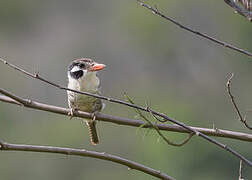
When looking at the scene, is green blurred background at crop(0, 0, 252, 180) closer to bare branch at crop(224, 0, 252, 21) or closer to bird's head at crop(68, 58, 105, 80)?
bird's head at crop(68, 58, 105, 80)

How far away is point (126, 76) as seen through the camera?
882 inches

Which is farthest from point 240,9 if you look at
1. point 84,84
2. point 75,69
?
point 75,69

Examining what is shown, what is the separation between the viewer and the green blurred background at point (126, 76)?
19078 millimetres

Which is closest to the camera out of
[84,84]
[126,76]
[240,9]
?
[240,9]

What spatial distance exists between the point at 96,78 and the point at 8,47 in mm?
19868

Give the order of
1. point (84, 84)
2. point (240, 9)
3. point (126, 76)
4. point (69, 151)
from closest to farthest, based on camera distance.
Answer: point (240, 9), point (69, 151), point (84, 84), point (126, 76)

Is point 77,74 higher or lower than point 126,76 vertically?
lower

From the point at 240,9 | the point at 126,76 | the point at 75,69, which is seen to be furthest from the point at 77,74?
the point at 126,76

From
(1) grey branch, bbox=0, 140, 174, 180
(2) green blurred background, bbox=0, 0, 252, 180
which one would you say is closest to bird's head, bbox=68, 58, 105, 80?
(1) grey branch, bbox=0, 140, 174, 180

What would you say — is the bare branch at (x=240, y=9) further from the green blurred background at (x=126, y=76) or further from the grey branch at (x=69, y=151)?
the green blurred background at (x=126, y=76)

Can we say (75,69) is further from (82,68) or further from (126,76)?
(126,76)

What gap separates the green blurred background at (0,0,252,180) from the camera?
19078mm

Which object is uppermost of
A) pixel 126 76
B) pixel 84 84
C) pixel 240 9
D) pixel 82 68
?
pixel 126 76

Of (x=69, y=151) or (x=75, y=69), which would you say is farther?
(x=75, y=69)
